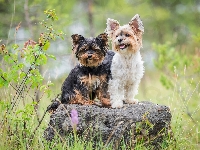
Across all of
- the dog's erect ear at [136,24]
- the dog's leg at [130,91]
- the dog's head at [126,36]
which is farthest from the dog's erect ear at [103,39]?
the dog's leg at [130,91]

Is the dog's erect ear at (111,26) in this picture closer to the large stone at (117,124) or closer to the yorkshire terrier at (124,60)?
the yorkshire terrier at (124,60)

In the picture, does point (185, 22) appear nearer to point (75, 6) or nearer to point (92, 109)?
point (75, 6)

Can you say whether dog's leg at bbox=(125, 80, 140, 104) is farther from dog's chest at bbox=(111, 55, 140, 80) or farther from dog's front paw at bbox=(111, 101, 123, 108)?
dog's front paw at bbox=(111, 101, 123, 108)

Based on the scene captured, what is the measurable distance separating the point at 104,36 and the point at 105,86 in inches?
31.0

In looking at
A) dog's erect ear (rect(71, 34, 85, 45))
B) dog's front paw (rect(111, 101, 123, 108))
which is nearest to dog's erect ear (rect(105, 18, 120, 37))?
dog's erect ear (rect(71, 34, 85, 45))

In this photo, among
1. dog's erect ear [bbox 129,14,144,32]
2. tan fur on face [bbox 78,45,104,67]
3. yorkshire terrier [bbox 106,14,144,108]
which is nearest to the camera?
tan fur on face [bbox 78,45,104,67]

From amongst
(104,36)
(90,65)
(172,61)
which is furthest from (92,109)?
(172,61)

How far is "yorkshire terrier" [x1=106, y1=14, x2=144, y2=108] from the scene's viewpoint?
19.6 ft

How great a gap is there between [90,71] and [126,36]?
79 cm

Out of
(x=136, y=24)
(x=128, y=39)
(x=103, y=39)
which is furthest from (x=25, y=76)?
(x=136, y=24)

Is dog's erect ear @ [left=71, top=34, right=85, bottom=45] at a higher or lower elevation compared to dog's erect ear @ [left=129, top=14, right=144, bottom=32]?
lower

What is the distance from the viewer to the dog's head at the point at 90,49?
589cm

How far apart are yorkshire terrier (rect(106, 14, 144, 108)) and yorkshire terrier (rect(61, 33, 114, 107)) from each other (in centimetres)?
12

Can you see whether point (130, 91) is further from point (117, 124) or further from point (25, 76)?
point (25, 76)
